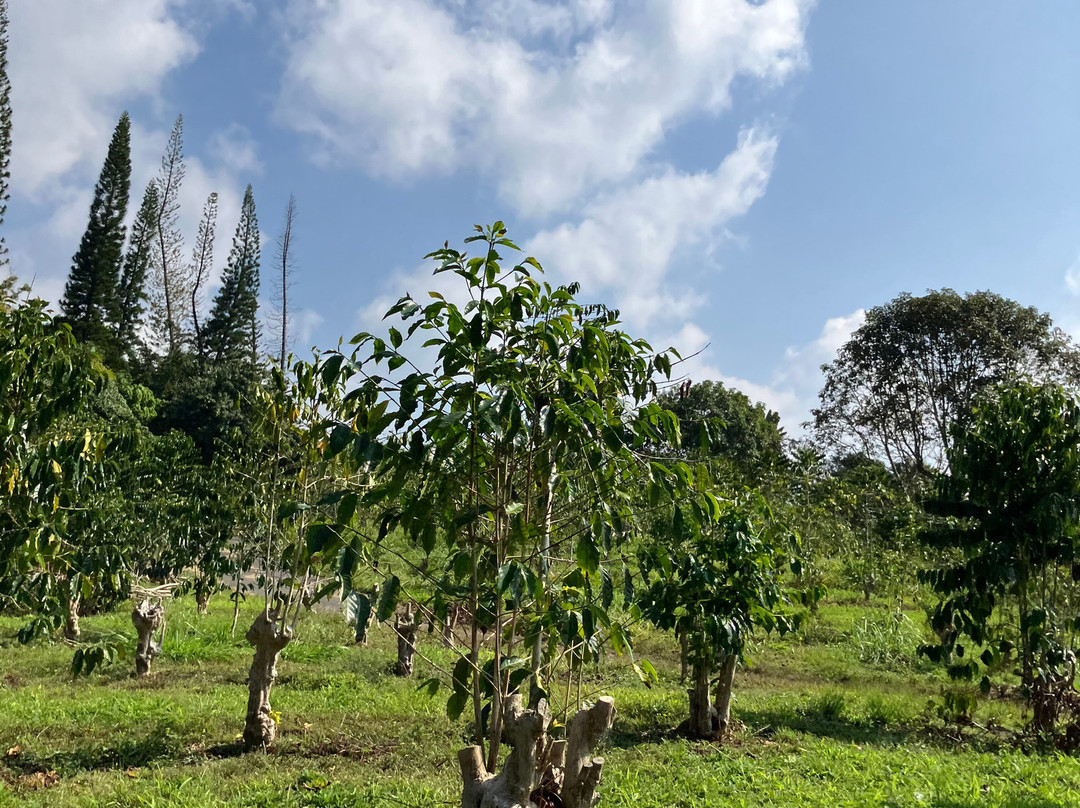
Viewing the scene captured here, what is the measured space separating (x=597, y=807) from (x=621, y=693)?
3.44 metres

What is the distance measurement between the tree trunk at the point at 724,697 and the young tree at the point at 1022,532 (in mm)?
2042

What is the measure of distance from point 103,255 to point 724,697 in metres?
29.1

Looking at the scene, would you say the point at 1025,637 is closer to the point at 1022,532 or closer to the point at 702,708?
the point at 1022,532

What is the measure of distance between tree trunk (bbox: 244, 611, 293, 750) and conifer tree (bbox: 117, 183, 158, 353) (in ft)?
88.0

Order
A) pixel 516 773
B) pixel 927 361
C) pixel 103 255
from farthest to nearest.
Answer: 1. pixel 103 255
2. pixel 927 361
3. pixel 516 773

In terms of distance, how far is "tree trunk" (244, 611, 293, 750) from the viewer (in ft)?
17.3

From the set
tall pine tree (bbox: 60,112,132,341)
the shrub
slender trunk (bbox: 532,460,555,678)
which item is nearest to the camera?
slender trunk (bbox: 532,460,555,678)

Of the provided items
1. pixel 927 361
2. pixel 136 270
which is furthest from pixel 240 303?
pixel 927 361

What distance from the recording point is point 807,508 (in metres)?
11.9

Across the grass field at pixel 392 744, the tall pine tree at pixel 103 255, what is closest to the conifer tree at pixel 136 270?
the tall pine tree at pixel 103 255

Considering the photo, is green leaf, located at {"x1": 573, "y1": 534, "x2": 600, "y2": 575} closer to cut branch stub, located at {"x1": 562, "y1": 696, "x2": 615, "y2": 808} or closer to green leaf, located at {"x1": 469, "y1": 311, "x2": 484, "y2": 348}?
cut branch stub, located at {"x1": 562, "y1": 696, "x2": 615, "y2": 808}

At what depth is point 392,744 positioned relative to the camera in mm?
5531

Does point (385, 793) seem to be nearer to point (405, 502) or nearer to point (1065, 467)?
point (405, 502)

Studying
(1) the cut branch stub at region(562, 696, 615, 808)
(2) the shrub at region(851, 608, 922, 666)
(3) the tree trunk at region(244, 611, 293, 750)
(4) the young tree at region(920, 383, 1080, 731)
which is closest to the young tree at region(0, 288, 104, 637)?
(3) the tree trunk at region(244, 611, 293, 750)
